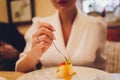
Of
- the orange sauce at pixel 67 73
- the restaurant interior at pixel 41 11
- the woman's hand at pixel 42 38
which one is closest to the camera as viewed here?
the orange sauce at pixel 67 73

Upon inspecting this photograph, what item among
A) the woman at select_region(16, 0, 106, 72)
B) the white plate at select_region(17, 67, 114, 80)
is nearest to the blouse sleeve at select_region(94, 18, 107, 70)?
the woman at select_region(16, 0, 106, 72)

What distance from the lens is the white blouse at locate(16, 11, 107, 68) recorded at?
0.95 metres

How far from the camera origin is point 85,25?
1026 mm

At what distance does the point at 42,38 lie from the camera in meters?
0.77

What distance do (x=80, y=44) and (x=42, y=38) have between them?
275mm

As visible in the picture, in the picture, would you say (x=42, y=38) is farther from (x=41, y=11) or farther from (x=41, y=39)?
(x=41, y=11)

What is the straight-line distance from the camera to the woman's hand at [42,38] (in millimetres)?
762

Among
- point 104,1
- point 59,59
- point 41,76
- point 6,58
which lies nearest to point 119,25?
point 104,1

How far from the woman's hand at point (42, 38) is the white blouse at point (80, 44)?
15cm

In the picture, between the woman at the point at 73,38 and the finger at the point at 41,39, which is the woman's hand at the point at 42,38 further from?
the woman at the point at 73,38

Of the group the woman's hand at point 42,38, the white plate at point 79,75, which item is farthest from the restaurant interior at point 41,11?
the white plate at point 79,75

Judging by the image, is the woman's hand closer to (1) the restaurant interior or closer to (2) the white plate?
(2) the white plate

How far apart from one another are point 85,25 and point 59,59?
0.21 metres

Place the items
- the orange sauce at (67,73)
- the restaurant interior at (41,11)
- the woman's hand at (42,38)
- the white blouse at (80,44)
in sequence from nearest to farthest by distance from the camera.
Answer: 1. the orange sauce at (67,73)
2. the woman's hand at (42,38)
3. the white blouse at (80,44)
4. the restaurant interior at (41,11)
